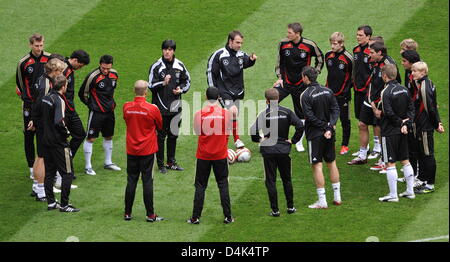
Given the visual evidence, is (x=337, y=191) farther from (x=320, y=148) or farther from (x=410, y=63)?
(x=410, y=63)

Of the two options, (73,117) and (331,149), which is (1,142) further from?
(331,149)

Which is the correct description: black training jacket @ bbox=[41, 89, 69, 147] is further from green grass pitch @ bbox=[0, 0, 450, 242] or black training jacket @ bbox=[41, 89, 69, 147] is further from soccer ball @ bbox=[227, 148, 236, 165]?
soccer ball @ bbox=[227, 148, 236, 165]

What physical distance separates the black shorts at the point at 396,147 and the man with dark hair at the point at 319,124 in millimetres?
799

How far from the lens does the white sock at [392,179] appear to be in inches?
521

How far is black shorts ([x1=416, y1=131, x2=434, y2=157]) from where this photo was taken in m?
13.6

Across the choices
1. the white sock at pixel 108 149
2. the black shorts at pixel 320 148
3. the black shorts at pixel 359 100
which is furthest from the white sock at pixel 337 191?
the white sock at pixel 108 149

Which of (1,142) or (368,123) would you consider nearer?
(368,123)

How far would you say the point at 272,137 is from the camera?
12727 mm

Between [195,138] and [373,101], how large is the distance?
3.37m

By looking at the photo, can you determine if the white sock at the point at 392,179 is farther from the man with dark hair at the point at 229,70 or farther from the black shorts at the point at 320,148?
the man with dark hair at the point at 229,70

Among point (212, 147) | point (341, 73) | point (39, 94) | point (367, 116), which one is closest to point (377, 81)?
point (367, 116)

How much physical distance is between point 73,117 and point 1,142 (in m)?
2.41

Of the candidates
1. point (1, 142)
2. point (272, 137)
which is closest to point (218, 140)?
point (272, 137)

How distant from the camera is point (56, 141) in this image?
12992 mm
